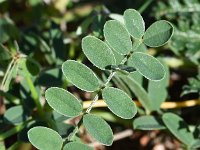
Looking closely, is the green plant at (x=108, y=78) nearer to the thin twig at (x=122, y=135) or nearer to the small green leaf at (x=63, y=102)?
the small green leaf at (x=63, y=102)

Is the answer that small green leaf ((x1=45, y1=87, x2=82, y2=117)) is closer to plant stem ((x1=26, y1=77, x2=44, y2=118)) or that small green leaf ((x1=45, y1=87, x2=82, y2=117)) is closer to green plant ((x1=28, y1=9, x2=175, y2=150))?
green plant ((x1=28, y1=9, x2=175, y2=150))

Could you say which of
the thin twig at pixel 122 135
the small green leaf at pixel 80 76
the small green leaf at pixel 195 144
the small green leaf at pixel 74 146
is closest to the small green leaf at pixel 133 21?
the small green leaf at pixel 80 76

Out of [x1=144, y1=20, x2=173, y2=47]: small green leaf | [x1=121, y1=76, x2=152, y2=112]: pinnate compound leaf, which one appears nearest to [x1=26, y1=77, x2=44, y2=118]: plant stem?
[x1=121, y1=76, x2=152, y2=112]: pinnate compound leaf

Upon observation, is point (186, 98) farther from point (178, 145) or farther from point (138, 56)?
point (138, 56)

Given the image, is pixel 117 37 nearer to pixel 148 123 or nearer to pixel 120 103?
pixel 120 103

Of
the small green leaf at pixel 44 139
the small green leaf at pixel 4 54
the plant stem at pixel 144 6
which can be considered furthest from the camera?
the plant stem at pixel 144 6

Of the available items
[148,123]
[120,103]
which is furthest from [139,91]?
[120,103]
